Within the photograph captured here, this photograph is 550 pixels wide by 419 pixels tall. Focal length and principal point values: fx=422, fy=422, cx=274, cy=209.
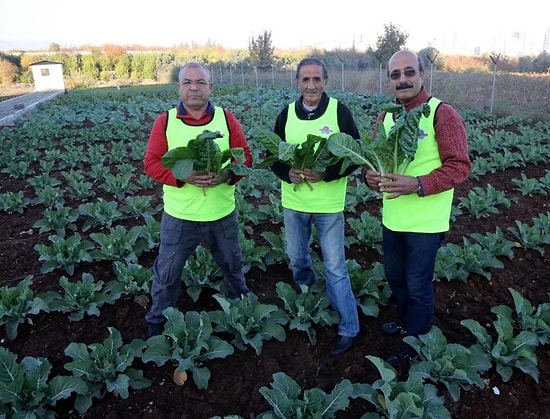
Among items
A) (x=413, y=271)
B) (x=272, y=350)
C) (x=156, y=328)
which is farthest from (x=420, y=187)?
(x=156, y=328)

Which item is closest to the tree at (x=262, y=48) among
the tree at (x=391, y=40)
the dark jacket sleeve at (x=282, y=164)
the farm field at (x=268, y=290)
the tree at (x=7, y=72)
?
the tree at (x=391, y=40)

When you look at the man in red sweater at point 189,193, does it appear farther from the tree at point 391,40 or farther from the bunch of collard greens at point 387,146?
the tree at point 391,40

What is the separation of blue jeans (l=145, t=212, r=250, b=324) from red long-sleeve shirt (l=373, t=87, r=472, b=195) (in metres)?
1.59

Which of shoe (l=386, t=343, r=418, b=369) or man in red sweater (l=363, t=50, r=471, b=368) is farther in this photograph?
shoe (l=386, t=343, r=418, b=369)

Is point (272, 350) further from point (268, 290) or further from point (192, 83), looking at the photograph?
point (192, 83)

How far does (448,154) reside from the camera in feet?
8.96

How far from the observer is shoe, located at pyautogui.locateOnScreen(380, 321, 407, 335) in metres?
3.73

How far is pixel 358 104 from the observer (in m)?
16.8

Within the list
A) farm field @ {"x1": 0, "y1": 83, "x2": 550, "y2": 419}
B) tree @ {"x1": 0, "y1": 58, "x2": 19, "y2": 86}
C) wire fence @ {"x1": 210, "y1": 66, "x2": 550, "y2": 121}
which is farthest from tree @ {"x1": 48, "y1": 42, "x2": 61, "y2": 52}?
farm field @ {"x1": 0, "y1": 83, "x2": 550, "y2": 419}

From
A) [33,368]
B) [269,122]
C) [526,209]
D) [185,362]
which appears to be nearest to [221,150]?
[185,362]

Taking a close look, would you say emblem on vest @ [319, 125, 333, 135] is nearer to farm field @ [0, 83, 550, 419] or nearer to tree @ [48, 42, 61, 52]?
farm field @ [0, 83, 550, 419]

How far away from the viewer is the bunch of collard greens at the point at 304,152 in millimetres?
2930

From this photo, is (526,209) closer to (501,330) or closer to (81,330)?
(501,330)

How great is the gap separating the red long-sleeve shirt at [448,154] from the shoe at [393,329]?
1.50 metres
